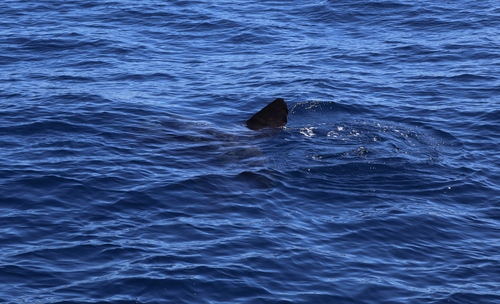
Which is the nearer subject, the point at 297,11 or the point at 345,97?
the point at 345,97

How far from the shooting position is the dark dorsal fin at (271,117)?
20734 mm

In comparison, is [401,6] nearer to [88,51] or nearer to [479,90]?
[479,90]

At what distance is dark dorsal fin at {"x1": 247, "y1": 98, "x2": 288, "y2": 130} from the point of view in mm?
20734

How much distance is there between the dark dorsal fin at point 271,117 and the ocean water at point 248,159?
1.64 ft

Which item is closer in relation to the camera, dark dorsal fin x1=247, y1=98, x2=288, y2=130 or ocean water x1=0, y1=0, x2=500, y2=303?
ocean water x1=0, y1=0, x2=500, y2=303

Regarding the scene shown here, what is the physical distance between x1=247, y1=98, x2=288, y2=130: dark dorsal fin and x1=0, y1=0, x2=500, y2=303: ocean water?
0.50 meters

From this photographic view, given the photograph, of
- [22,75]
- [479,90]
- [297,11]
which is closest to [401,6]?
[297,11]

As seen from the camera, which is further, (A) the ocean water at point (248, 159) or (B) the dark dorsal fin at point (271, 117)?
(B) the dark dorsal fin at point (271, 117)

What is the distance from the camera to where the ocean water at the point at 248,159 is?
13.7m

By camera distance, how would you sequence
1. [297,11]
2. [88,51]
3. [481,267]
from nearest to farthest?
[481,267]
[88,51]
[297,11]

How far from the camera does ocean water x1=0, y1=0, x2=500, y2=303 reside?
1371 centimetres

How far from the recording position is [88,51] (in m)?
27.9

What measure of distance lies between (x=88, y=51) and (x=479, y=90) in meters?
13.0

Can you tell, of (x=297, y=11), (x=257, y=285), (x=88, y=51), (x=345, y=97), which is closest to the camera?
(x=257, y=285)
